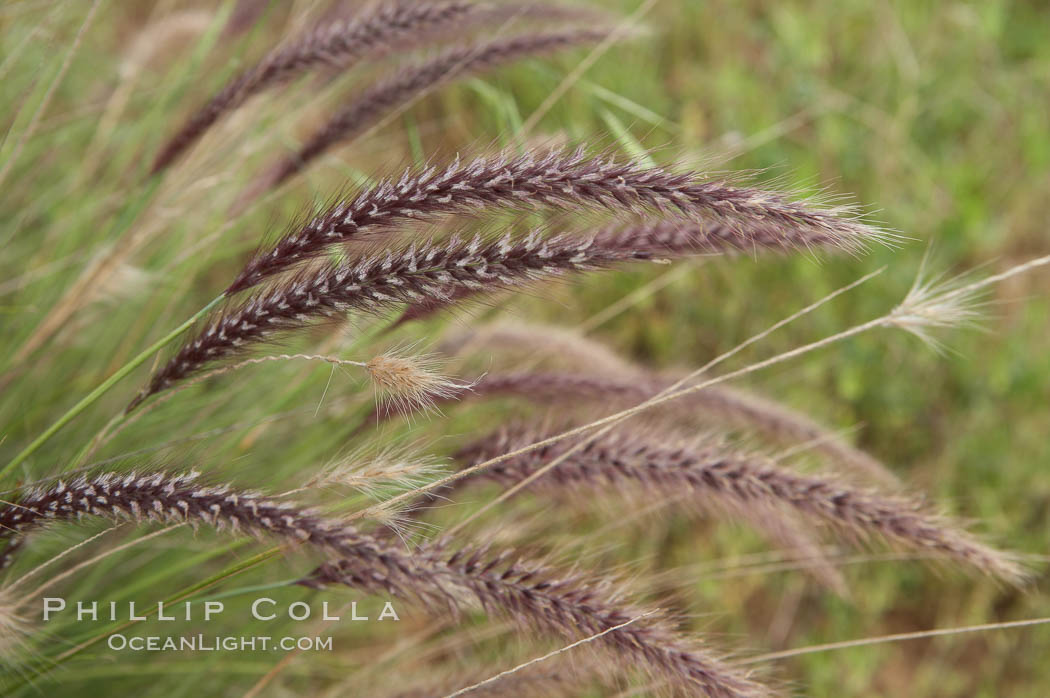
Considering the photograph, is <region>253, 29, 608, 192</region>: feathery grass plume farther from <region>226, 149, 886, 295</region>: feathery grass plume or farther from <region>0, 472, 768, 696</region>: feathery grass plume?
<region>0, 472, 768, 696</region>: feathery grass plume

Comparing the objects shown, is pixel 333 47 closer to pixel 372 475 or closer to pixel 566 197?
pixel 566 197

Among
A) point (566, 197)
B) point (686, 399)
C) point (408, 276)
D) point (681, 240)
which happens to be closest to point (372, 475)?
point (408, 276)

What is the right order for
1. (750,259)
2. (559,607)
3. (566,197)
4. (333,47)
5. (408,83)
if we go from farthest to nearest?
(750,259) → (408,83) → (333,47) → (559,607) → (566,197)

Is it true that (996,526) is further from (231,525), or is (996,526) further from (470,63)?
(231,525)

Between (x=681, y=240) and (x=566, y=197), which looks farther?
(x=681, y=240)

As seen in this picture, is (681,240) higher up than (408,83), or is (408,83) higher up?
(408,83)

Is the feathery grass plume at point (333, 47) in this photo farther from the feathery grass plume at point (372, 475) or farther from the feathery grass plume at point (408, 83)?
the feathery grass plume at point (372, 475)

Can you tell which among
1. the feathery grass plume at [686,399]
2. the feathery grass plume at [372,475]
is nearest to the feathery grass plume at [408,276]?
the feathery grass plume at [372,475]
